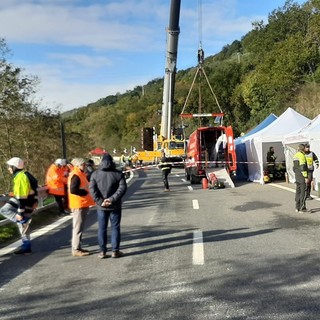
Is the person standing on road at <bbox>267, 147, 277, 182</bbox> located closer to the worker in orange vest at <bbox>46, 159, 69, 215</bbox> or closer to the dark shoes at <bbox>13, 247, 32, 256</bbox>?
the worker in orange vest at <bbox>46, 159, 69, 215</bbox>

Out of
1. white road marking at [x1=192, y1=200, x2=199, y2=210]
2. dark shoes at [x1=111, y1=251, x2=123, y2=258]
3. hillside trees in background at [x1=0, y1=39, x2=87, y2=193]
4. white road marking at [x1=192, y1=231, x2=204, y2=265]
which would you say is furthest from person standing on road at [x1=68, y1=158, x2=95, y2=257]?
hillside trees in background at [x1=0, y1=39, x2=87, y2=193]

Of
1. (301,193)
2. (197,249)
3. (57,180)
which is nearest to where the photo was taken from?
(197,249)

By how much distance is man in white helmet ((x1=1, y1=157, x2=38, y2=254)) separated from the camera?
26.4 feet

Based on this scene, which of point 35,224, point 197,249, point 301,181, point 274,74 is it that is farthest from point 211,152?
point 274,74

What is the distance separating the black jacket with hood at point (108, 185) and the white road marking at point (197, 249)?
150 cm

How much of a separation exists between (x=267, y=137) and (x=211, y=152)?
3.45 meters

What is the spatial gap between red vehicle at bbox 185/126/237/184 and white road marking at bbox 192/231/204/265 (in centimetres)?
1328

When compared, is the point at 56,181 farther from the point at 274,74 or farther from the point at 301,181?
the point at 274,74

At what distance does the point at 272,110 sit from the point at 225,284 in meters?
48.7

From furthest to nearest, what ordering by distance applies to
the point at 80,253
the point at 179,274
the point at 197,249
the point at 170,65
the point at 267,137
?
1. the point at 170,65
2. the point at 267,137
3. the point at 197,249
4. the point at 80,253
5. the point at 179,274

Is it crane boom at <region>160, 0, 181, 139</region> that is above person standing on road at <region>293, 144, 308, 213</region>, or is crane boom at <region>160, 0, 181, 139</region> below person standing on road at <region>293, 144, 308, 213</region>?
above

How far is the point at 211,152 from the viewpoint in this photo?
24.1 meters

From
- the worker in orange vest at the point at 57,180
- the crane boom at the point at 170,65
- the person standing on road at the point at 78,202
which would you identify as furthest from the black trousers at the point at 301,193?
the crane boom at the point at 170,65

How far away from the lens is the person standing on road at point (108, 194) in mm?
7469
